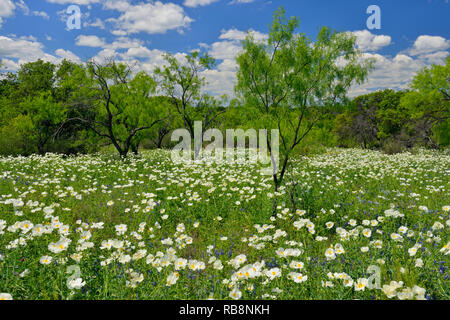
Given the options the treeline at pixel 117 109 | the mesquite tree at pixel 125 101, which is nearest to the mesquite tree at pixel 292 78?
the treeline at pixel 117 109

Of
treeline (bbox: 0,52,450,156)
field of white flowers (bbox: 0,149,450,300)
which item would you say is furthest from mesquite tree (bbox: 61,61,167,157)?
field of white flowers (bbox: 0,149,450,300)

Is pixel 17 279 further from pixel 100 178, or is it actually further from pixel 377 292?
pixel 100 178

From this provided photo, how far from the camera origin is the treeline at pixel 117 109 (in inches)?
644

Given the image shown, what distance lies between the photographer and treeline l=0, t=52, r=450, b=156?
53.7ft

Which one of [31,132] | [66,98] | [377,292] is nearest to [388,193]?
[377,292]

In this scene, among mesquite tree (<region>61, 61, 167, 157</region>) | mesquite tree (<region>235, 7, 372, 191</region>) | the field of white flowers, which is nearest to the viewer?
the field of white flowers

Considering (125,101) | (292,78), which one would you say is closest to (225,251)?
(292,78)

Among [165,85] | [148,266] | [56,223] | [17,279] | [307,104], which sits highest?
[165,85]

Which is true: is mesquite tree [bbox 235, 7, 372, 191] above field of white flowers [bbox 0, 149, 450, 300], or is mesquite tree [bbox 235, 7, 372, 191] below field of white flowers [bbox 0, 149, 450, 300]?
above

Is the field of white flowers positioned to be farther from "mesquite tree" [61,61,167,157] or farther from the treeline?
"mesquite tree" [61,61,167,157]

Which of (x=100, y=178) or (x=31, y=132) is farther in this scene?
(x=31, y=132)

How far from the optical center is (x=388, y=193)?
22.6 ft
